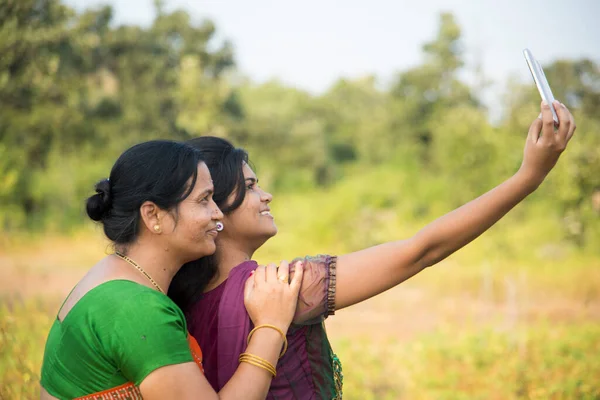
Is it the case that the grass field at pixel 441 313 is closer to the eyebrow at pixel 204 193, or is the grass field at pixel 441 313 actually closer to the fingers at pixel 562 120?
the eyebrow at pixel 204 193

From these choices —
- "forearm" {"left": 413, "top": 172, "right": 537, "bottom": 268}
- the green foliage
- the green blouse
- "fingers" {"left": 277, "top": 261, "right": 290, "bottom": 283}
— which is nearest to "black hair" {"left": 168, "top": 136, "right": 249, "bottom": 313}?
"fingers" {"left": 277, "top": 261, "right": 290, "bottom": 283}

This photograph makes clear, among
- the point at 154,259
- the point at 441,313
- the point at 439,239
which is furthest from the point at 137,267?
the point at 441,313

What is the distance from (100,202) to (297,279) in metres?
0.53

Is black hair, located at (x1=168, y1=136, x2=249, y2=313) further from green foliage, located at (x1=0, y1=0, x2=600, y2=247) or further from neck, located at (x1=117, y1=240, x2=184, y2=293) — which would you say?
green foliage, located at (x1=0, y1=0, x2=600, y2=247)

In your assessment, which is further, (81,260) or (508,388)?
(81,260)

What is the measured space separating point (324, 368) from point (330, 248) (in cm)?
1216

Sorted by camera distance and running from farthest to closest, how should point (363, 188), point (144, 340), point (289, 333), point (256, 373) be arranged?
1. point (363, 188)
2. point (289, 333)
3. point (256, 373)
4. point (144, 340)

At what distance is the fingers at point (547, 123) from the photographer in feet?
5.17

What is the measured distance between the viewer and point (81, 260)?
1200 centimetres

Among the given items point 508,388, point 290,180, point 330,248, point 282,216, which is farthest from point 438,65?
point 508,388

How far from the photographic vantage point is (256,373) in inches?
62.6

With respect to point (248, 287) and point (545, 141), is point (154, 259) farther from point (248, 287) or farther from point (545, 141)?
point (545, 141)

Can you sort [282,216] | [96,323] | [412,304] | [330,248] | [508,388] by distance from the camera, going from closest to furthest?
[96,323]
[508,388]
[412,304]
[330,248]
[282,216]

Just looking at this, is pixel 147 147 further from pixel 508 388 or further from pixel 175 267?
pixel 508 388
